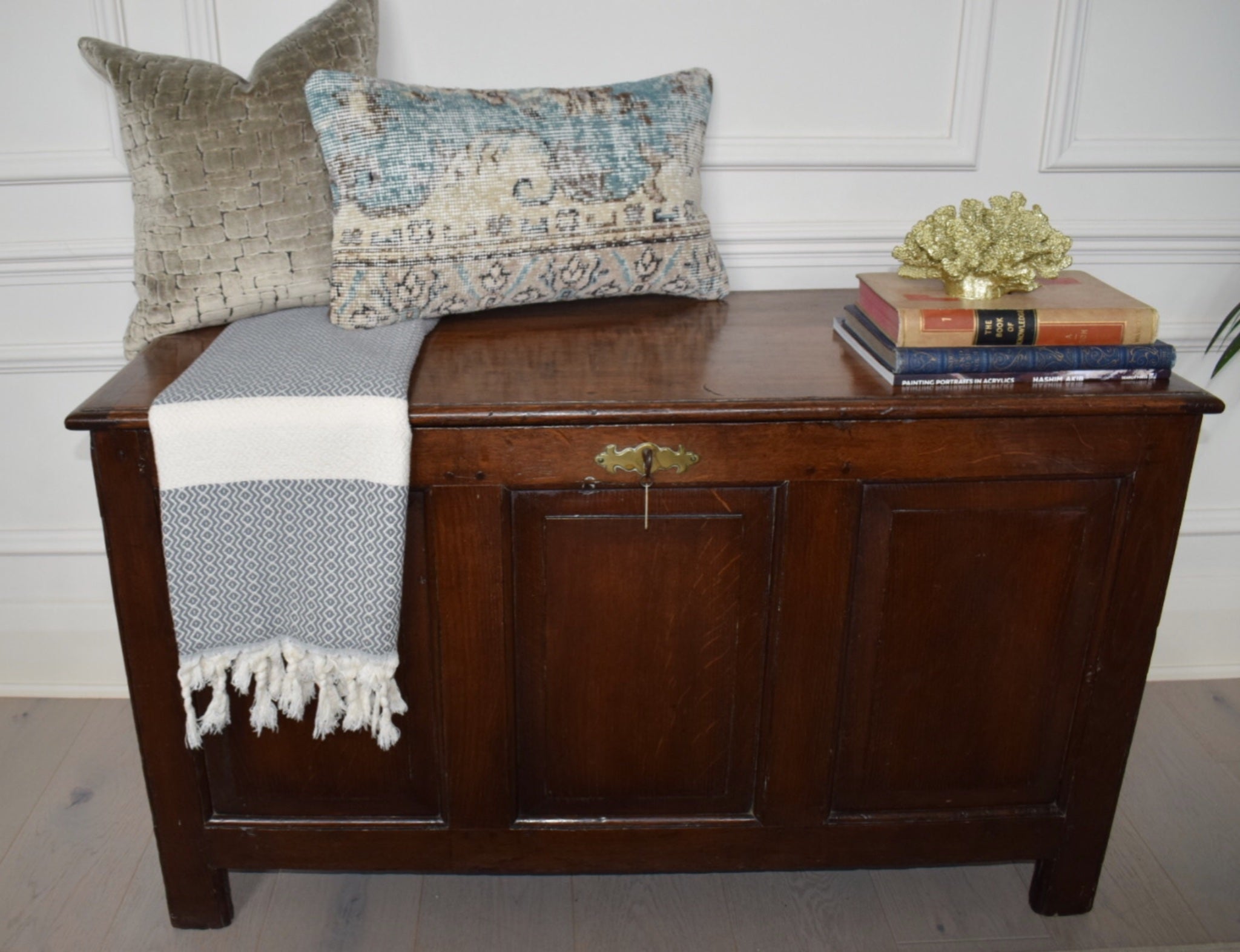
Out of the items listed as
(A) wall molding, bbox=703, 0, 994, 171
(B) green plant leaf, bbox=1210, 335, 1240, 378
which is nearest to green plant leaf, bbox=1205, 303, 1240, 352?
(B) green plant leaf, bbox=1210, 335, 1240, 378

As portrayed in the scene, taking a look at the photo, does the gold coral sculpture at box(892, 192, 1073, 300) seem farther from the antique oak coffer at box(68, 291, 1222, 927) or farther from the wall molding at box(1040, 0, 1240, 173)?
the wall molding at box(1040, 0, 1240, 173)

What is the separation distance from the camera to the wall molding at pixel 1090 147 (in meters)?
1.64

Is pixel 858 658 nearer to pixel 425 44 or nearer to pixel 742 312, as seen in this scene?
pixel 742 312

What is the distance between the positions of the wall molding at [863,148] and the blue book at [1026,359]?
0.53 meters

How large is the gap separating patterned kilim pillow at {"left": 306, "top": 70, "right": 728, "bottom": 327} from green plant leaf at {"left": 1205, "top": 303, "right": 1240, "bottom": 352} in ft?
2.94

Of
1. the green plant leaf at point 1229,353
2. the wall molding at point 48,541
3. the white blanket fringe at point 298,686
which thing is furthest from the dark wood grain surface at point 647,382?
the wall molding at point 48,541

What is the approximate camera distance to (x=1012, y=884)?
5.09ft

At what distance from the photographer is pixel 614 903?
151 centimetres

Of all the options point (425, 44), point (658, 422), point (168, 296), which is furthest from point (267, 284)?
point (658, 422)

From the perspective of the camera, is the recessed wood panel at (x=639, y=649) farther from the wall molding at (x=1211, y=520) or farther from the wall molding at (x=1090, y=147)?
the wall molding at (x=1211, y=520)

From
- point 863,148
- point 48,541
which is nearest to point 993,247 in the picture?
point 863,148

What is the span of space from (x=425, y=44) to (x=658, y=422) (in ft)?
2.48

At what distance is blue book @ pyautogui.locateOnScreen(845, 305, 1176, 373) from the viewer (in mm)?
1236

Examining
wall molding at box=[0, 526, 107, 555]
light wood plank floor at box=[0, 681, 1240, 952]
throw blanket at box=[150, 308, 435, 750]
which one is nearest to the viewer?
throw blanket at box=[150, 308, 435, 750]
